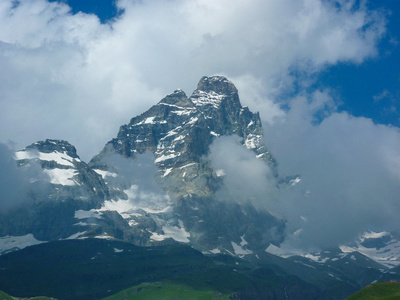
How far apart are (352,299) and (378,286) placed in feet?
33.5

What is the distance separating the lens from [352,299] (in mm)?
187125

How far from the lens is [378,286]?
187375 millimetres
